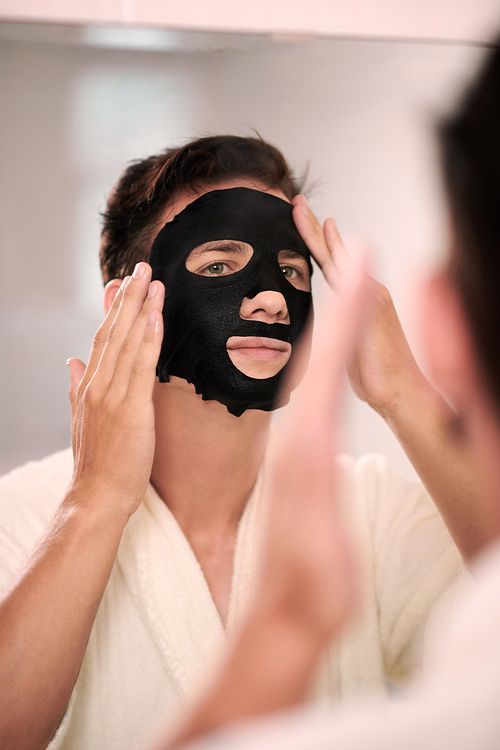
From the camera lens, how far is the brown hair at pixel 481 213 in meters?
0.44

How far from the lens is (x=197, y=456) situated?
2.81 ft

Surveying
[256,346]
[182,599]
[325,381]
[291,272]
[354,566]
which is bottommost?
[182,599]

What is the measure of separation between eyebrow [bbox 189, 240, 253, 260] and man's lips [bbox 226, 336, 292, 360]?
14 centimetres

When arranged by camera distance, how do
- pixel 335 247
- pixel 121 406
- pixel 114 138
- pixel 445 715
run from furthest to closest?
pixel 114 138 < pixel 335 247 < pixel 121 406 < pixel 445 715

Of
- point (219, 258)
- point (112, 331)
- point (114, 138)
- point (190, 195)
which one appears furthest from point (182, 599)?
point (114, 138)

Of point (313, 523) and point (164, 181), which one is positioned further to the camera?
point (164, 181)

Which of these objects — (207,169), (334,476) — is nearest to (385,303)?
(207,169)

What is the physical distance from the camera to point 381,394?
0.80 m

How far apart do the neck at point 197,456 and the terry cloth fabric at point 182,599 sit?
1.5 inches

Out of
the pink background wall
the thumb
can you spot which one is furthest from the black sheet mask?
the pink background wall

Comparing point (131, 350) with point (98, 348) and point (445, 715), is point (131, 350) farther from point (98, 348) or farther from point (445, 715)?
point (445, 715)

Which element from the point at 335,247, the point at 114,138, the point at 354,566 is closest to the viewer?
the point at 354,566

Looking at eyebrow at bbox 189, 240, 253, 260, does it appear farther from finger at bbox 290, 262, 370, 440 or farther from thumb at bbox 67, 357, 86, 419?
finger at bbox 290, 262, 370, 440

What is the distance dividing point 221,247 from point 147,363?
22 cm
